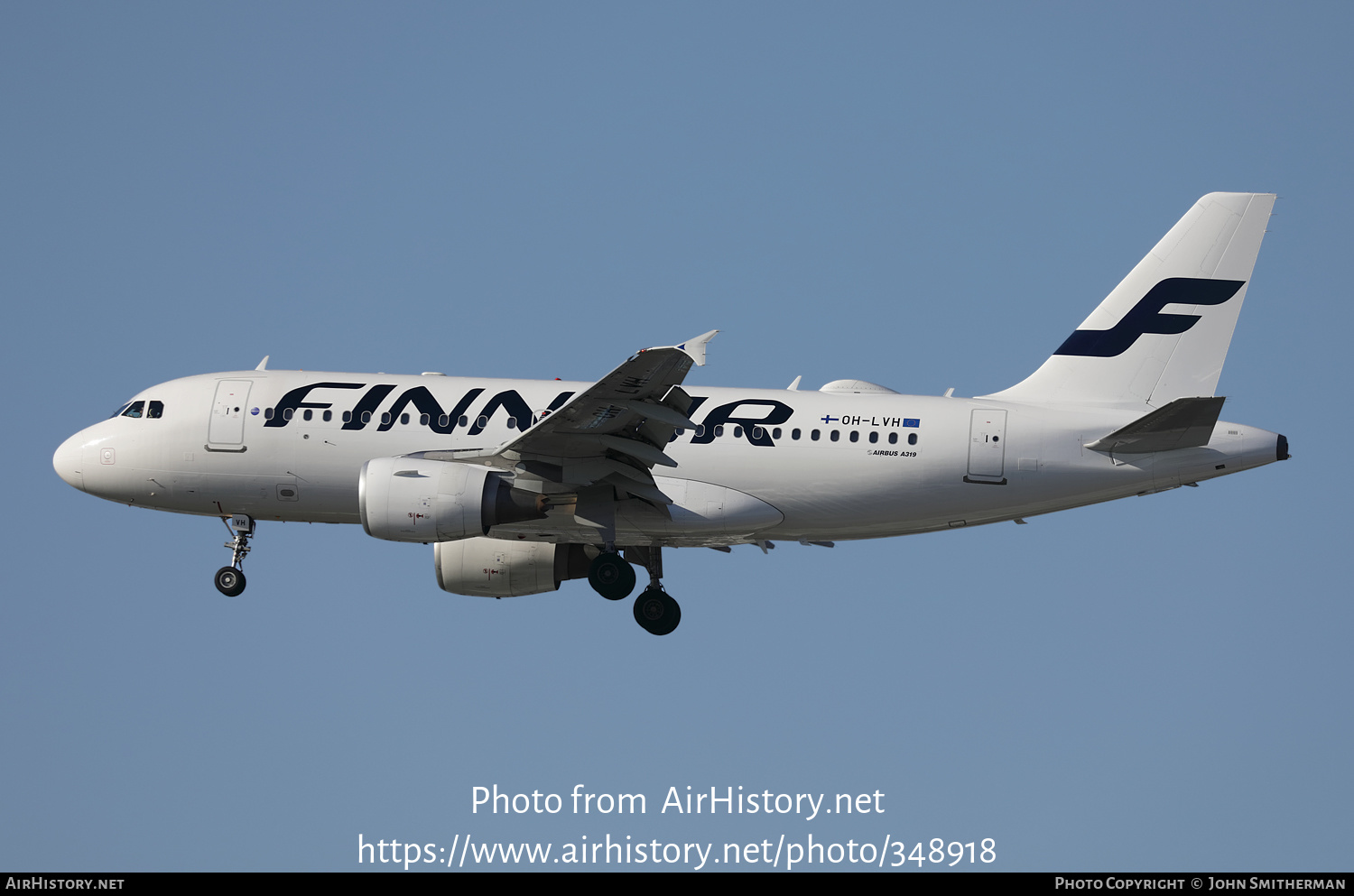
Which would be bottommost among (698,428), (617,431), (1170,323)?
(617,431)

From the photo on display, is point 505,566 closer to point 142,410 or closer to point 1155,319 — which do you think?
point 142,410

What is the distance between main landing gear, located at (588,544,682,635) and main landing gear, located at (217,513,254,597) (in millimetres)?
7761

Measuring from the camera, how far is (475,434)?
3194cm

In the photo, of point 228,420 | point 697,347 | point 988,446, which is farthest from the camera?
point 228,420

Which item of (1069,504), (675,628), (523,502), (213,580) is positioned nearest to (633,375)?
(523,502)

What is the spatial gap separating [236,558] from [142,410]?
3.96m

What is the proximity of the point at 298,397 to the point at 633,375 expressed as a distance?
901cm

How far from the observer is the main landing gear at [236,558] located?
33812mm

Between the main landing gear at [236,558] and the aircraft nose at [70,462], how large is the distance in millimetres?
3512

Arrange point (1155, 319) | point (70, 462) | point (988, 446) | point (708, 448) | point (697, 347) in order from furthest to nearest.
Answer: point (70, 462) → point (1155, 319) → point (708, 448) → point (988, 446) → point (697, 347)

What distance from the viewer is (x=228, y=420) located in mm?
32781

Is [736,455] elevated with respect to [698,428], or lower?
lower

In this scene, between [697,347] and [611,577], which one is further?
[611,577]

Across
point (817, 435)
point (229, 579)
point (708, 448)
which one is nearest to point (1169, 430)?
point (817, 435)
